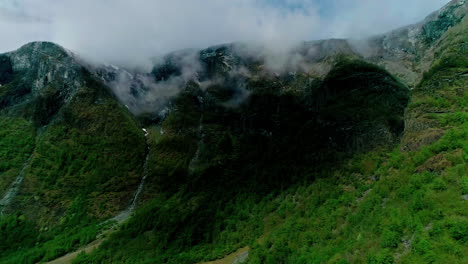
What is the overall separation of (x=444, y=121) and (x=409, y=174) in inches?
635

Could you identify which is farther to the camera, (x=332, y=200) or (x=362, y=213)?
(x=332, y=200)

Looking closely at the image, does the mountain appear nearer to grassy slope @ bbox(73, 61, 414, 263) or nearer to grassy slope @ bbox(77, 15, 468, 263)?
grassy slope @ bbox(77, 15, 468, 263)

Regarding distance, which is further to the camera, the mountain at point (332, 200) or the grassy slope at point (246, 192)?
the grassy slope at point (246, 192)

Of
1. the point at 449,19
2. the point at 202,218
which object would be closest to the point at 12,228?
the point at 202,218

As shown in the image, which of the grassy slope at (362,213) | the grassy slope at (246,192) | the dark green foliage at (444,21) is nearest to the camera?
the grassy slope at (362,213)

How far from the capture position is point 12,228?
7101 inches

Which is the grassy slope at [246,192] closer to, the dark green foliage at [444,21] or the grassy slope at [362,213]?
the grassy slope at [362,213]

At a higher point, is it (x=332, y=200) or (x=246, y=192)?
(x=246, y=192)

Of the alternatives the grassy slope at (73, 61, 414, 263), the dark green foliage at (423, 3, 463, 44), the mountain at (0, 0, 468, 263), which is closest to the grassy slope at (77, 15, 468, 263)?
the mountain at (0, 0, 468, 263)

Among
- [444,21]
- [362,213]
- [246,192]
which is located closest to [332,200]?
[362,213]

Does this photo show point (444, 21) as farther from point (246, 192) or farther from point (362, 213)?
point (362, 213)

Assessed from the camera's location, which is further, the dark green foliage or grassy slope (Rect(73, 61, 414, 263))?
the dark green foliage

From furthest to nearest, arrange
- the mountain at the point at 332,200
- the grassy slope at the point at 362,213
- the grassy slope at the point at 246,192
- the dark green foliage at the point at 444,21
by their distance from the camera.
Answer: the dark green foliage at the point at 444,21 < the grassy slope at the point at 246,192 < the mountain at the point at 332,200 < the grassy slope at the point at 362,213

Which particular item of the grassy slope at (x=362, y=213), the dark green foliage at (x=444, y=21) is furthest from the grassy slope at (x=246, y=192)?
the dark green foliage at (x=444, y=21)
